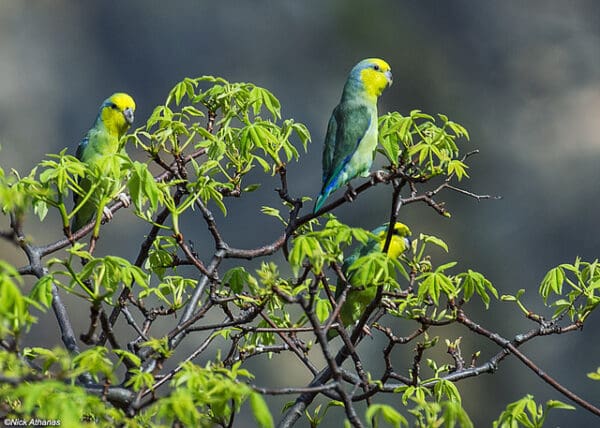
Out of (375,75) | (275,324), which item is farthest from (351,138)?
(275,324)

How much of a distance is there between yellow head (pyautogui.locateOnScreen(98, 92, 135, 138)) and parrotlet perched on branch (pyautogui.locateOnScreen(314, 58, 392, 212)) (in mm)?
629

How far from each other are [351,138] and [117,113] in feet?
2.40

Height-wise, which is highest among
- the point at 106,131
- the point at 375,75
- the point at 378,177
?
the point at 375,75

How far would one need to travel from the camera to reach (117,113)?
2.10 metres

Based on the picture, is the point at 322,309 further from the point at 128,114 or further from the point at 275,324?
the point at 128,114

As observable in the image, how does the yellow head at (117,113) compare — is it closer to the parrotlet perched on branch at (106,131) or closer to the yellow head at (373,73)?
the parrotlet perched on branch at (106,131)

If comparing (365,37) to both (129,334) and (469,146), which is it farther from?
(129,334)

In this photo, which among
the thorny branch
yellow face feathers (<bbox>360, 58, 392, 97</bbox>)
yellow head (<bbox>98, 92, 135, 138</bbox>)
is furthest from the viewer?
yellow head (<bbox>98, 92, 135, 138</bbox>)

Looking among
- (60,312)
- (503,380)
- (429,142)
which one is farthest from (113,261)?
(503,380)

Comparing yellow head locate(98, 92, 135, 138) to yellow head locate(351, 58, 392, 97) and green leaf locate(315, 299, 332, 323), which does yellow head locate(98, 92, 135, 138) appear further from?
green leaf locate(315, 299, 332, 323)

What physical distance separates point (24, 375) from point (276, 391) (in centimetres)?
27

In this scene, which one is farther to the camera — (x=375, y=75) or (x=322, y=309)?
(x=375, y=75)

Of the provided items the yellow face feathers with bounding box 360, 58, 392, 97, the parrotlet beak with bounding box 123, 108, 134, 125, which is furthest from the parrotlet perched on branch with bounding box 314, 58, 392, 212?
the parrotlet beak with bounding box 123, 108, 134, 125

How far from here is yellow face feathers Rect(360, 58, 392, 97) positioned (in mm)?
1769
